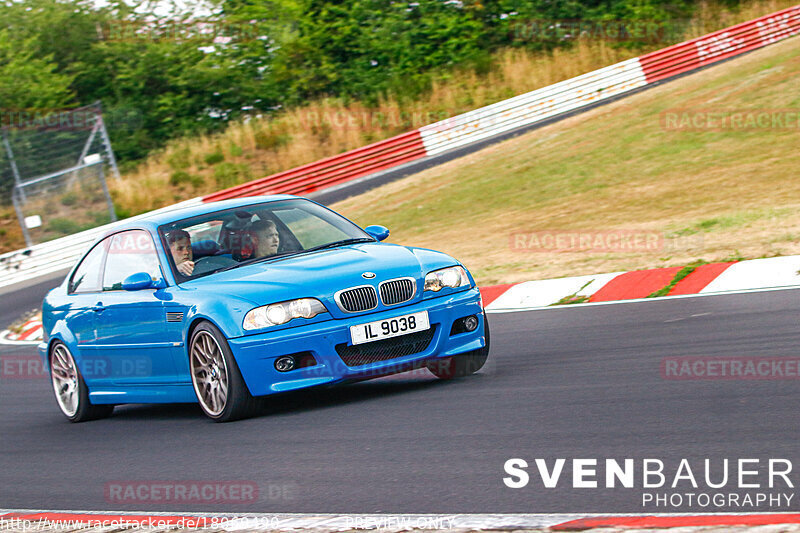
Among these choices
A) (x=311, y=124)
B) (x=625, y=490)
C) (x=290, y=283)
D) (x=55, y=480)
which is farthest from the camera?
(x=311, y=124)

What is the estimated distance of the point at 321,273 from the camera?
6.64 m

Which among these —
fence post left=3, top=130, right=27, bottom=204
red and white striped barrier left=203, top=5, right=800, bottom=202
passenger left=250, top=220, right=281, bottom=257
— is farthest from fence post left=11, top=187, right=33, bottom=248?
passenger left=250, top=220, right=281, bottom=257

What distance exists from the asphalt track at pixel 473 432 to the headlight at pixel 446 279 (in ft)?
2.13

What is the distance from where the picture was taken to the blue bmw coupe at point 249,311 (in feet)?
21.1

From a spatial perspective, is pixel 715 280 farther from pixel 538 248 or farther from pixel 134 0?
pixel 134 0

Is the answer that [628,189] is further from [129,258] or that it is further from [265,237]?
[129,258]

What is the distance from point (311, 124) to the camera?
34656mm

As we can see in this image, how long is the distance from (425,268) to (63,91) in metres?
32.4

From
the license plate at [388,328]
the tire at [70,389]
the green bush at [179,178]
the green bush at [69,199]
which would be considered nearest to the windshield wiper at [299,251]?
the license plate at [388,328]

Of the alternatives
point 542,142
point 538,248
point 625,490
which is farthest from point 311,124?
point 625,490

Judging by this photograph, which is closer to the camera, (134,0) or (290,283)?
(290,283)

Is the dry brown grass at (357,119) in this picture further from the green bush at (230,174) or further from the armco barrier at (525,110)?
→ the armco barrier at (525,110)

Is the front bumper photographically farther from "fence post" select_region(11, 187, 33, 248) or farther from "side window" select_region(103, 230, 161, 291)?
"fence post" select_region(11, 187, 33, 248)

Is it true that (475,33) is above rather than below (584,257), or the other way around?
above
